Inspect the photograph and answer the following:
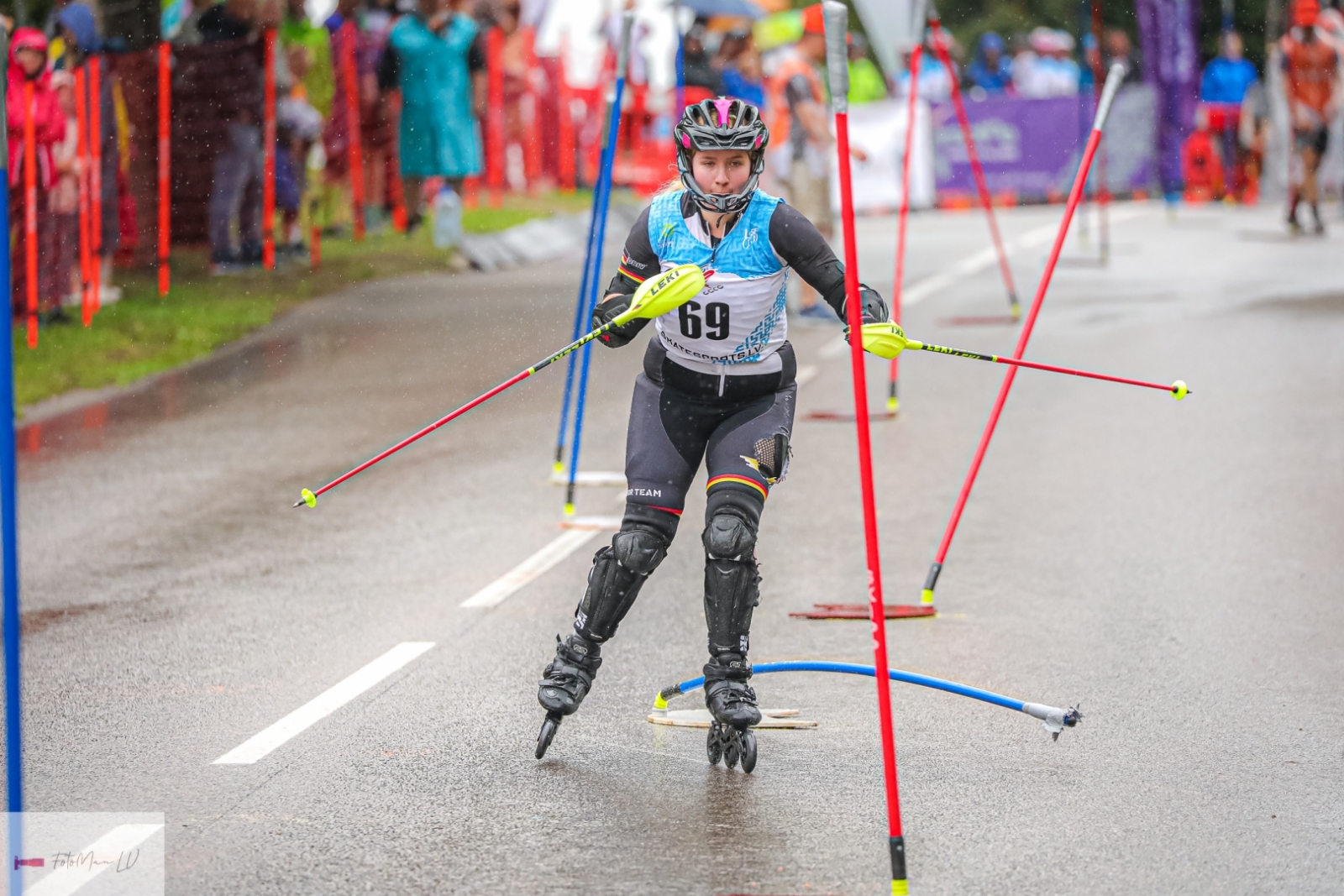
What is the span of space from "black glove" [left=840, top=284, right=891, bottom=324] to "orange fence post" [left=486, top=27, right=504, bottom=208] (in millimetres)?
18472

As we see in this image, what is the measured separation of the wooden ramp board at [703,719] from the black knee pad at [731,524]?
0.68 m

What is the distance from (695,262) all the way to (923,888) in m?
2.15

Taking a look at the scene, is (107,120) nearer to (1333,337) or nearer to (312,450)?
(312,450)

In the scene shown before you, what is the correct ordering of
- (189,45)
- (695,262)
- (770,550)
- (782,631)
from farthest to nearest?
(189,45) → (770,550) → (782,631) → (695,262)

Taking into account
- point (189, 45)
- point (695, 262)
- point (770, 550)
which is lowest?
point (770, 550)

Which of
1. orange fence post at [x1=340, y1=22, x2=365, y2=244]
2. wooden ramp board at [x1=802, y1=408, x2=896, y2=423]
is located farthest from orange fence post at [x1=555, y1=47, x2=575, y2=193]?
wooden ramp board at [x1=802, y1=408, x2=896, y2=423]

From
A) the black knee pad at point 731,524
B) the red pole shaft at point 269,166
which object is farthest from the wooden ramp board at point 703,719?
the red pole shaft at point 269,166

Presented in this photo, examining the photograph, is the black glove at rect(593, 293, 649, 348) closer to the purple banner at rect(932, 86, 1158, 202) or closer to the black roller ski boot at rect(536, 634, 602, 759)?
the black roller ski boot at rect(536, 634, 602, 759)

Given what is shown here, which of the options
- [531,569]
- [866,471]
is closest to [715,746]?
[866,471]

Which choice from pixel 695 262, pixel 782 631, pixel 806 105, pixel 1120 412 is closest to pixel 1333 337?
pixel 1120 412

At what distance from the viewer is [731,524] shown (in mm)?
6047

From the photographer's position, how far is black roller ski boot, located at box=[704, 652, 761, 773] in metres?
6.04

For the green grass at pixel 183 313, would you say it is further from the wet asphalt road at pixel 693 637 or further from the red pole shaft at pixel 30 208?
the wet asphalt road at pixel 693 637

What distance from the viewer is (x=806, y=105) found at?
15.5 meters
